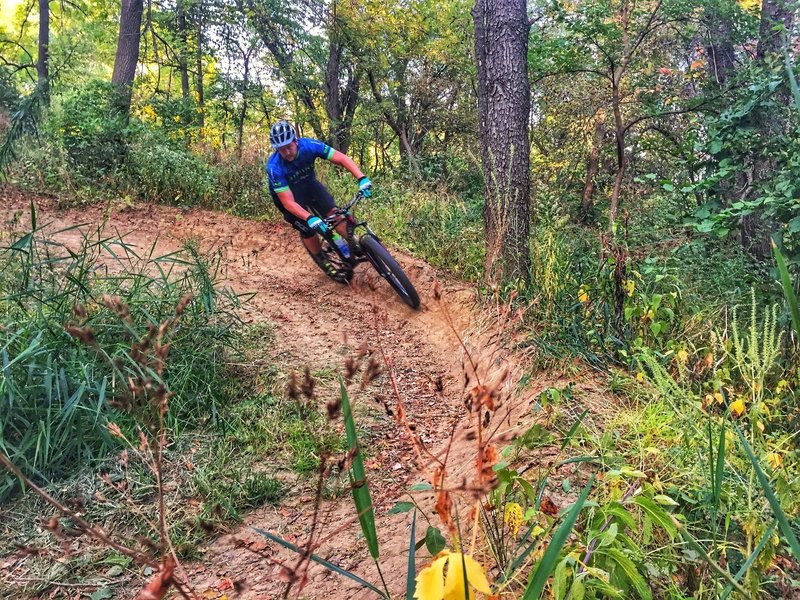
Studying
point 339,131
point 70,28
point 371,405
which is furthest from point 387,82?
point 70,28

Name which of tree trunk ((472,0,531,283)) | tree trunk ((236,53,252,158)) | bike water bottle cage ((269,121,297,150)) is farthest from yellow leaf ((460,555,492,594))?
tree trunk ((236,53,252,158))

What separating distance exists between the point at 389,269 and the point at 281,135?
1.77 metres

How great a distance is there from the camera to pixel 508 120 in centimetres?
503

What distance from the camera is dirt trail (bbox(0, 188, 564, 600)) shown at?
2350mm

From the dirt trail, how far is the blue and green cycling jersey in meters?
1.08

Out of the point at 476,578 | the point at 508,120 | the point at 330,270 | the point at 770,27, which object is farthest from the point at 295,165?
the point at 770,27

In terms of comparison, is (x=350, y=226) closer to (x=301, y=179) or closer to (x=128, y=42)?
(x=301, y=179)

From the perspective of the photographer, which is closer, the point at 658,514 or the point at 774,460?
the point at 658,514

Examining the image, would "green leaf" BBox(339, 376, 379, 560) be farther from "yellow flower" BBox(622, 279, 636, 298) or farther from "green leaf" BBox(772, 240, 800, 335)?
"yellow flower" BBox(622, 279, 636, 298)

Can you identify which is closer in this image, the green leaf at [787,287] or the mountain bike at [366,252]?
the green leaf at [787,287]

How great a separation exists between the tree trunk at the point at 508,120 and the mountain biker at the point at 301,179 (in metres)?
1.29

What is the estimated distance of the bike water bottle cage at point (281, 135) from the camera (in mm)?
5355

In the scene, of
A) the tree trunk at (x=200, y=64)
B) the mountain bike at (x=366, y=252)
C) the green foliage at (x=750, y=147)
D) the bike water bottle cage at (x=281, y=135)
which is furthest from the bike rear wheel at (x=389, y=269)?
the tree trunk at (x=200, y=64)

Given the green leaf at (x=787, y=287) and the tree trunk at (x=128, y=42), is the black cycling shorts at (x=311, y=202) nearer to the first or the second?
the green leaf at (x=787, y=287)
